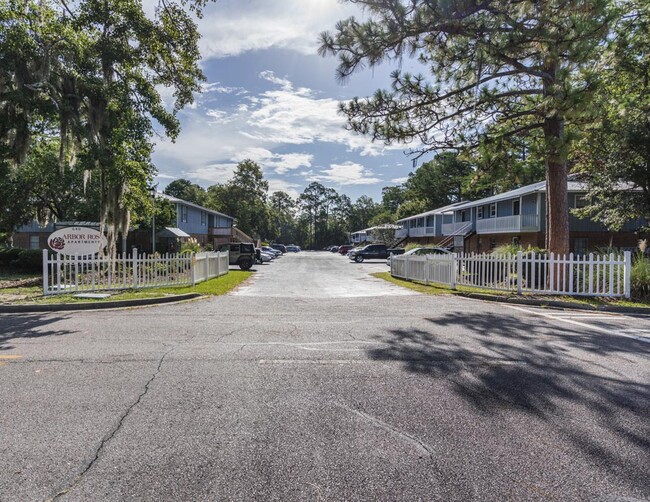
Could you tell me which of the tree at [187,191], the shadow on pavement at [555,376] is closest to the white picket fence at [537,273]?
the shadow on pavement at [555,376]

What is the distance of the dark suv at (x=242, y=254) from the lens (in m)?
27.0

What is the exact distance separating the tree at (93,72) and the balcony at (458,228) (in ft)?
99.2

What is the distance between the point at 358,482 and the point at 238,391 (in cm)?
193

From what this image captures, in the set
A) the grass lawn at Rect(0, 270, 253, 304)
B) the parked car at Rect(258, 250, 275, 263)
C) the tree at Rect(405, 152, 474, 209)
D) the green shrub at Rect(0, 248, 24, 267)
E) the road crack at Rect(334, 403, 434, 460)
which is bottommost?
the road crack at Rect(334, 403, 434, 460)

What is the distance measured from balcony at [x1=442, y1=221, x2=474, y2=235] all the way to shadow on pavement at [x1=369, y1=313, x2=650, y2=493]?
31.8 meters

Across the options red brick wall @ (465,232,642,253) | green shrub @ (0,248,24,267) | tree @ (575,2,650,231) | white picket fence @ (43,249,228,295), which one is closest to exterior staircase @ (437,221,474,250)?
red brick wall @ (465,232,642,253)

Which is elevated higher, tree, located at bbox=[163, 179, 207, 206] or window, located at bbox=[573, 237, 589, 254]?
tree, located at bbox=[163, 179, 207, 206]

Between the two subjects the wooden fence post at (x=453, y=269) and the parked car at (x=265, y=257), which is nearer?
the wooden fence post at (x=453, y=269)

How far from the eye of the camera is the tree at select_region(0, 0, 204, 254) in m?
11.7

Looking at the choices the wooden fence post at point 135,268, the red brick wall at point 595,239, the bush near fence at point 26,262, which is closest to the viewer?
the wooden fence post at point 135,268

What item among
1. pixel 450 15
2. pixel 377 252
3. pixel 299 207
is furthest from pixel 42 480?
pixel 299 207

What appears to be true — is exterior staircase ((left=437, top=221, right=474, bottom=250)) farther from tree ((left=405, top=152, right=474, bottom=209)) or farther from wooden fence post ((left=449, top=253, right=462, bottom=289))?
wooden fence post ((left=449, top=253, right=462, bottom=289))

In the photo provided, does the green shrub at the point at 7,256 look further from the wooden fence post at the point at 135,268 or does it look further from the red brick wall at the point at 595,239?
the red brick wall at the point at 595,239

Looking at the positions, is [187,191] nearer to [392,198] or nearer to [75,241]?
[392,198]
